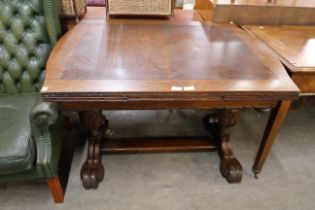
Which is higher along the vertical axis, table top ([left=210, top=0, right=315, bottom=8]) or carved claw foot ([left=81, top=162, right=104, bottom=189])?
table top ([left=210, top=0, right=315, bottom=8])

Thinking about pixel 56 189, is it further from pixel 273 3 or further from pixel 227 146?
pixel 273 3

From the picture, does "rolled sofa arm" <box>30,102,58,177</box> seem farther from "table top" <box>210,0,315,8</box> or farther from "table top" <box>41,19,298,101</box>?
"table top" <box>210,0,315,8</box>

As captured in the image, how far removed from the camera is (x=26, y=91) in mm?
1444

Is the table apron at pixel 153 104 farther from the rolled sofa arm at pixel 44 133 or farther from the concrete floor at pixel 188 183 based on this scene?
the concrete floor at pixel 188 183

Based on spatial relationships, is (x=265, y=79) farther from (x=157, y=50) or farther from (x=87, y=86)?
(x=87, y=86)

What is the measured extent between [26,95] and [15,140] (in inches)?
Result: 16.0

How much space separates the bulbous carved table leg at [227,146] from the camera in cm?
145

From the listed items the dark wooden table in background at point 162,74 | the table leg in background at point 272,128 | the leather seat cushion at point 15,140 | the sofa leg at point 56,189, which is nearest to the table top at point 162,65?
the dark wooden table in background at point 162,74

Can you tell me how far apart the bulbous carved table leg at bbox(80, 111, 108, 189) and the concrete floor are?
70 mm

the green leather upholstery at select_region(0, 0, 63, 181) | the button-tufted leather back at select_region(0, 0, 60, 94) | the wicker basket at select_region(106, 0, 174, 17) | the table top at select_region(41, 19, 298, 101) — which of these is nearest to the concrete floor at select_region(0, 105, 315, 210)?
the green leather upholstery at select_region(0, 0, 63, 181)

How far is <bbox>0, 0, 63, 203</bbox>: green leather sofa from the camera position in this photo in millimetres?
1079

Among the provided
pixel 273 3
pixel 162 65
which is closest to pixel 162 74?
pixel 162 65

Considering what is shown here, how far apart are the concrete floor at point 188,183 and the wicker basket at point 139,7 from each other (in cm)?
86

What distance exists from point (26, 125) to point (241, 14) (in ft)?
4.77
